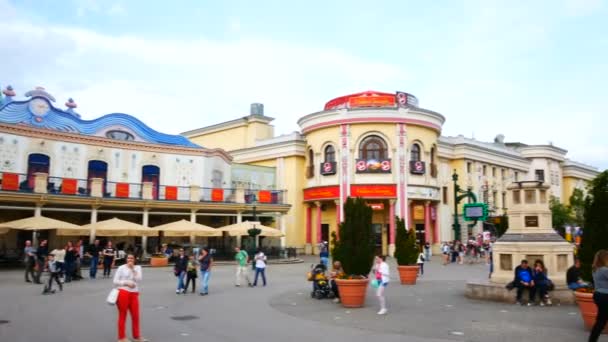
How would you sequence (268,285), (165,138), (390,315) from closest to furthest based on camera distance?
(390,315) < (268,285) < (165,138)

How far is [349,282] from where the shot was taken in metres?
13.3

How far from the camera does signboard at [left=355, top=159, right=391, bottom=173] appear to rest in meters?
39.4

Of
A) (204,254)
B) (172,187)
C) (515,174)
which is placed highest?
(515,174)

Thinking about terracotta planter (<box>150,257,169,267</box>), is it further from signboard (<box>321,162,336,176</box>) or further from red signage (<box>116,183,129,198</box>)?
signboard (<box>321,162,336,176</box>)

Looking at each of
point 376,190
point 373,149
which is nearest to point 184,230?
point 376,190

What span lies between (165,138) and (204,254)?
789 inches

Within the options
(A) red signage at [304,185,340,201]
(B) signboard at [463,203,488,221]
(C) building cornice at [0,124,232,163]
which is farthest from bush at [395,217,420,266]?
(A) red signage at [304,185,340,201]

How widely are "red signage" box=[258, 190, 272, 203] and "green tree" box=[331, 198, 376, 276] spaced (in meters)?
21.1

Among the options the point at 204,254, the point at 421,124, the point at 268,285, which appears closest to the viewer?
the point at 204,254

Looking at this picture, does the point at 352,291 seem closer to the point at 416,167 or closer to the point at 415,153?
the point at 416,167

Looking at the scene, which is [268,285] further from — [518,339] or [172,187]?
[172,187]

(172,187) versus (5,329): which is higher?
(172,187)

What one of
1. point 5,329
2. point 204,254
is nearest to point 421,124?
point 204,254

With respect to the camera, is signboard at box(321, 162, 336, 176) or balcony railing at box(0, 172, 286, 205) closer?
balcony railing at box(0, 172, 286, 205)
